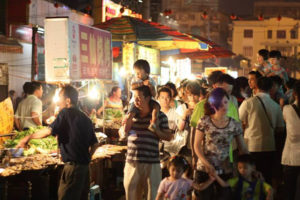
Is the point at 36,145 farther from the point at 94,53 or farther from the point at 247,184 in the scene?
the point at 247,184

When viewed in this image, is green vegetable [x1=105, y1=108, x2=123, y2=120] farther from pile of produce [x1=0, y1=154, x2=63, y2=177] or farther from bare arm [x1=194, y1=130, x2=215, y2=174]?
bare arm [x1=194, y1=130, x2=215, y2=174]

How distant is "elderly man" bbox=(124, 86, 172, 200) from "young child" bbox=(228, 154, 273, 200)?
55.8 inches

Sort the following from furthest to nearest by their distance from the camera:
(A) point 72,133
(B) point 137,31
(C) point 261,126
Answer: (B) point 137,31, (C) point 261,126, (A) point 72,133

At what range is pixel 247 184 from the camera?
18.7ft

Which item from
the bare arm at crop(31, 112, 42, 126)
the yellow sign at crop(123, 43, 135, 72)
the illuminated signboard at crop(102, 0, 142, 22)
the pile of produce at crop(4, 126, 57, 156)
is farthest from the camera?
the illuminated signboard at crop(102, 0, 142, 22)

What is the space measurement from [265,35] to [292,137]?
7413 cm

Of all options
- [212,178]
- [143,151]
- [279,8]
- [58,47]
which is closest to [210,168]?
[212,178]

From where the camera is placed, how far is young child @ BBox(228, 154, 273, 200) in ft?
18.6

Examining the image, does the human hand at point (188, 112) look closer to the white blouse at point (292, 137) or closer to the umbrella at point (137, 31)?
the white blouse at point (292, 137)

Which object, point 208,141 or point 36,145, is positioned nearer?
point 208,141

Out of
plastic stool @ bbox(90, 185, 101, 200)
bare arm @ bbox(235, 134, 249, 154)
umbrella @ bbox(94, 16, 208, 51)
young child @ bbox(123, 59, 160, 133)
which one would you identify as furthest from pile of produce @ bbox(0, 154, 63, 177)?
umbrella @ bbox(94, 16, 208, 51)

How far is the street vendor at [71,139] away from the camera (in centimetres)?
651

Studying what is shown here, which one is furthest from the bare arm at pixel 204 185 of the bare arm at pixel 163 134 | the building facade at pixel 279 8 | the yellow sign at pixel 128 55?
the building facade at pixel 279 8

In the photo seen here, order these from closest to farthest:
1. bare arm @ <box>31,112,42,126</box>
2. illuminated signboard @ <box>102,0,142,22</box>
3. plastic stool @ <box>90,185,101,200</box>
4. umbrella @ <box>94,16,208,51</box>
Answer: plastic stool @ <box>90,185,101,200</box> → bare arm @ <box>31,112,42,126</box> → umbrella @ <box>94,16,208,51</box> → illuminated signboard @ <box>102,0,142,22</box>
